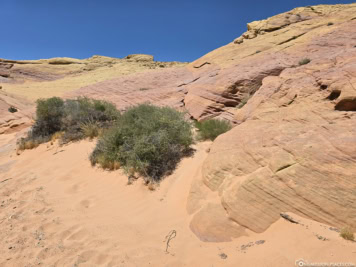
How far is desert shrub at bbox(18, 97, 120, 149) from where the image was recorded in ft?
23.1

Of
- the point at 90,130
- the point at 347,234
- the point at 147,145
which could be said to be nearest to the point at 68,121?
the point at 90,130

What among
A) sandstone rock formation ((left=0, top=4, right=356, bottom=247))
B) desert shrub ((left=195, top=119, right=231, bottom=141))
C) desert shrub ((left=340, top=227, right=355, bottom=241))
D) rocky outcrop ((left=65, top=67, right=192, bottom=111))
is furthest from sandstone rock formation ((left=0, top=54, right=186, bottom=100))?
desert shrub ((left=340, top=227, right=355, bottom=241))

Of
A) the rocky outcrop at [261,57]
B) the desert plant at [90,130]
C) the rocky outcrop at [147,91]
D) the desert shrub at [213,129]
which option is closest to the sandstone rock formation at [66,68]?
the rocky outcrop at [147,91]

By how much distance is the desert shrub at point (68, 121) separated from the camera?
705 cm

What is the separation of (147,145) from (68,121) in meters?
4.46

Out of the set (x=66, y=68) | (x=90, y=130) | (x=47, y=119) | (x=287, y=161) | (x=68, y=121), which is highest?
(x=66, y=68)

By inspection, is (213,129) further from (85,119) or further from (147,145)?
Result: (85,119)

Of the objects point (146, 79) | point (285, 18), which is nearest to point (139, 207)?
point (146, 79)

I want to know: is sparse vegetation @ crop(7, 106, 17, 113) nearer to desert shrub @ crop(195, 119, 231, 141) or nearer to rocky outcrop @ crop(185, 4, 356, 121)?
rocky outcrop @ crop(185, 4, 356, 121)

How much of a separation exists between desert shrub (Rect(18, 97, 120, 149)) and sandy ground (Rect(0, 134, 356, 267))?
2.14 m

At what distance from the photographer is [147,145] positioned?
4.48 m

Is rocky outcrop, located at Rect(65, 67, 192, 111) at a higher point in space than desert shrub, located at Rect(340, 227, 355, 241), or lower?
higher

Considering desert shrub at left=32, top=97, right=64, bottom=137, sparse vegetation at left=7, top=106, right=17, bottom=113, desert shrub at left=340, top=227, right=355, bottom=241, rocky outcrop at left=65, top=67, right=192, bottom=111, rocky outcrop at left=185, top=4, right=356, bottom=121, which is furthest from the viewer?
sparse vegetation at left=7, top=106, right=17, bottom=113

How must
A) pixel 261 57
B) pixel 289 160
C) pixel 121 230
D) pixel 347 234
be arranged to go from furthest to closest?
pixel 261 57 < pixel 121 230 < pixel 289 160 < pixel 347 234
